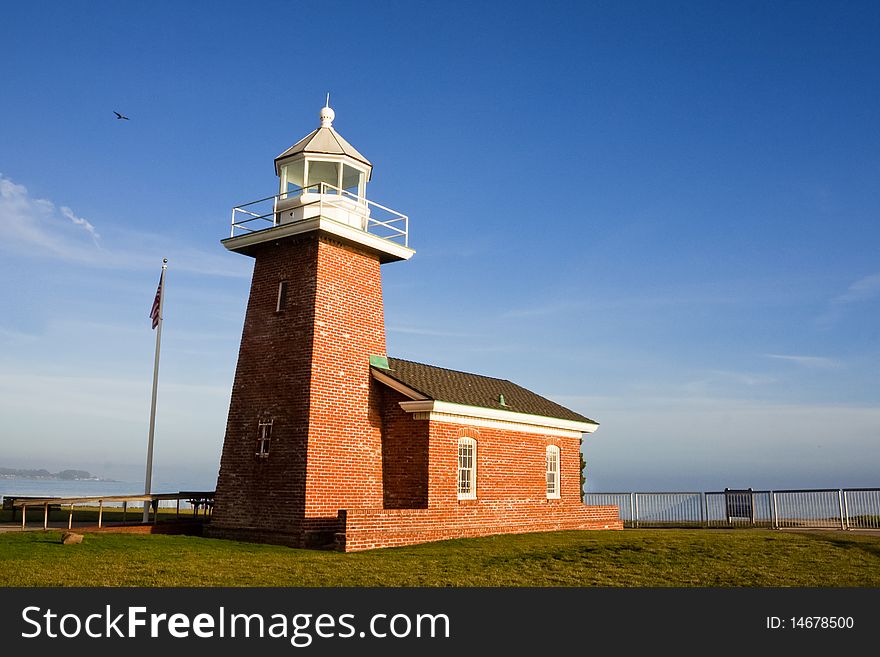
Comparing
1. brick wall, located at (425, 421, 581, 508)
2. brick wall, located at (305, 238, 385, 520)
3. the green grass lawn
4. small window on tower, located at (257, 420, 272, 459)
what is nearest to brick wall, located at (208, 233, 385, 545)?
brick wall, located at (305, 238, 385, 520)

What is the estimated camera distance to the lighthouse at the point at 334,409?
65.6ft

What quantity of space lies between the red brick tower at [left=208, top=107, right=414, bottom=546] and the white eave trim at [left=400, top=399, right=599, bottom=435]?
1.60 meters

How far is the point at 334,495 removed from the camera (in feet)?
66.6

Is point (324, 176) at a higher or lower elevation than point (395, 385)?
higher

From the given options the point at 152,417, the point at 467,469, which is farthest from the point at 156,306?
the point at 467,469

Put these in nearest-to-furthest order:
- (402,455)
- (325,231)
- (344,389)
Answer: (325,231), (344,389), (402,455)

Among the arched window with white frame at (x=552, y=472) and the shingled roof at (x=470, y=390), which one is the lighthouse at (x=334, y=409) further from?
the arched window with white frame at (x=552, y=472)

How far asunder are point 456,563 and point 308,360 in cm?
731

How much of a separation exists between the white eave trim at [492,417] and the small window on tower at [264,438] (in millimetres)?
3634

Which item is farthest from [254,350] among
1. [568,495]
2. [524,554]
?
[568,495]

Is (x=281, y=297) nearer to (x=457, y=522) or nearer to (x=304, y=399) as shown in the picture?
(x=304, y=399)

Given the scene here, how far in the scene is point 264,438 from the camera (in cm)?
2080
